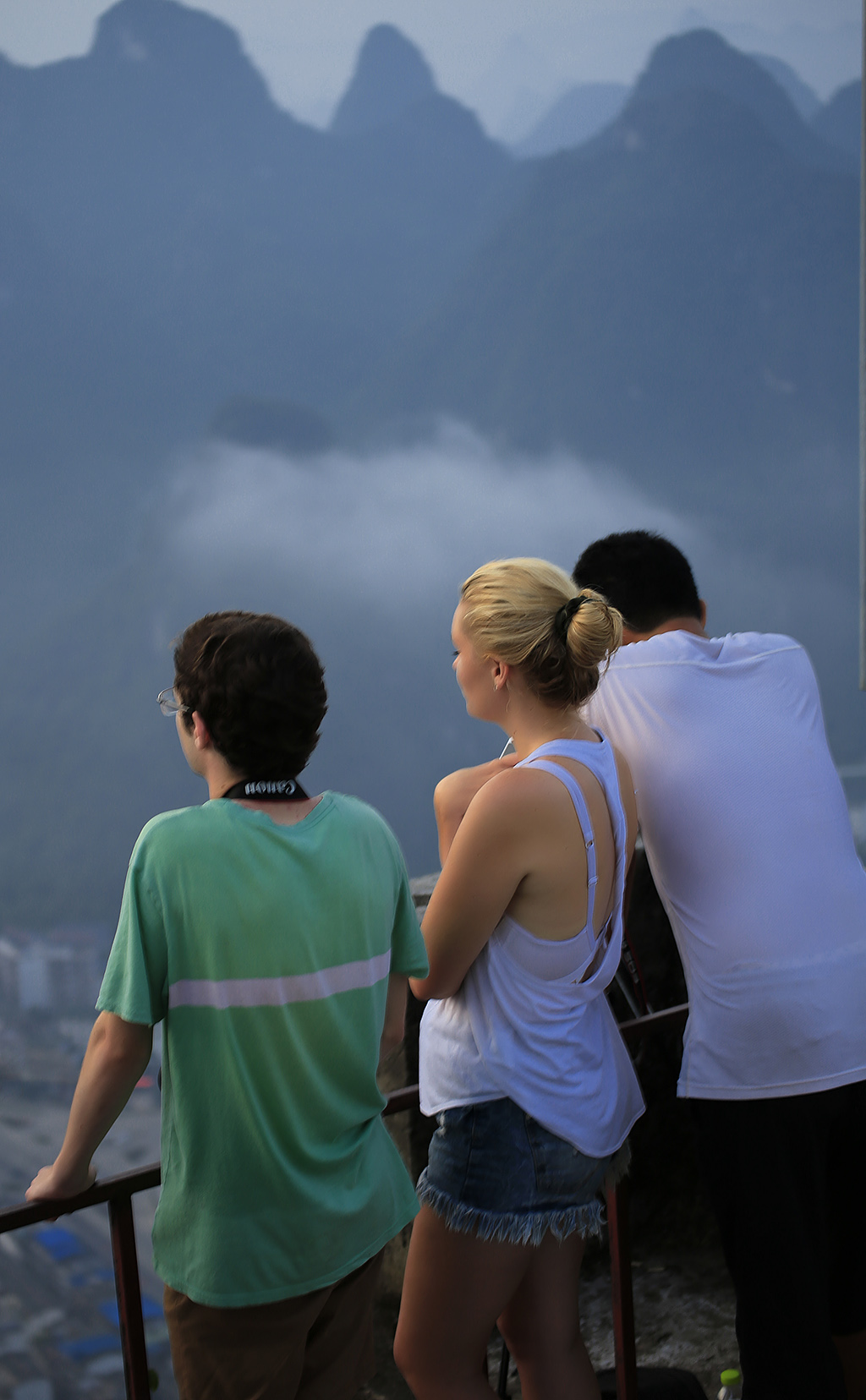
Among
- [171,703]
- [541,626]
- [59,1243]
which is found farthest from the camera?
[59,1243]

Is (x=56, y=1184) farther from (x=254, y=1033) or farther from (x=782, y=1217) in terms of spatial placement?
(x=782, y=1217)

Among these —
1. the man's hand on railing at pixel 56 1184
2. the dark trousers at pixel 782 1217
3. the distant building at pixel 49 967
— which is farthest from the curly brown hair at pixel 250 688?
the distant building at pixel 49 967

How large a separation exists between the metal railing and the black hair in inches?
24.1

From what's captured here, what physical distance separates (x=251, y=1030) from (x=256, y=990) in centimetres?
3

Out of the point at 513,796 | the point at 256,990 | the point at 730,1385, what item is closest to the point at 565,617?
the point at 513,796

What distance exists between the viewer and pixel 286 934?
85cm

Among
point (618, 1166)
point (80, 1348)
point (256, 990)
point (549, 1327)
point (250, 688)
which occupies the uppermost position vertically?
point (250, 688)

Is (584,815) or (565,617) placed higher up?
(565,617)

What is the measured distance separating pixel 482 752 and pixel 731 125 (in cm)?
2143

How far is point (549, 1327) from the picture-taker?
1.07 m

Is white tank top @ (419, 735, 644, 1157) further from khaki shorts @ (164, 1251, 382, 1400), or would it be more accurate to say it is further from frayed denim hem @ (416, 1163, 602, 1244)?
khaki shorts @ (164, 1251, 382, 1400)

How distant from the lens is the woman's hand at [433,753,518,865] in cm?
108

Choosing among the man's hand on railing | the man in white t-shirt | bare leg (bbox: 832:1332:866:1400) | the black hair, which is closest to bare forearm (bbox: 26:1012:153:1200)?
the man's hand on railing

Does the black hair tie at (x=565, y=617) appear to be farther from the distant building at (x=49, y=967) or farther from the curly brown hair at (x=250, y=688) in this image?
the distant building at (x=49, y=967)
